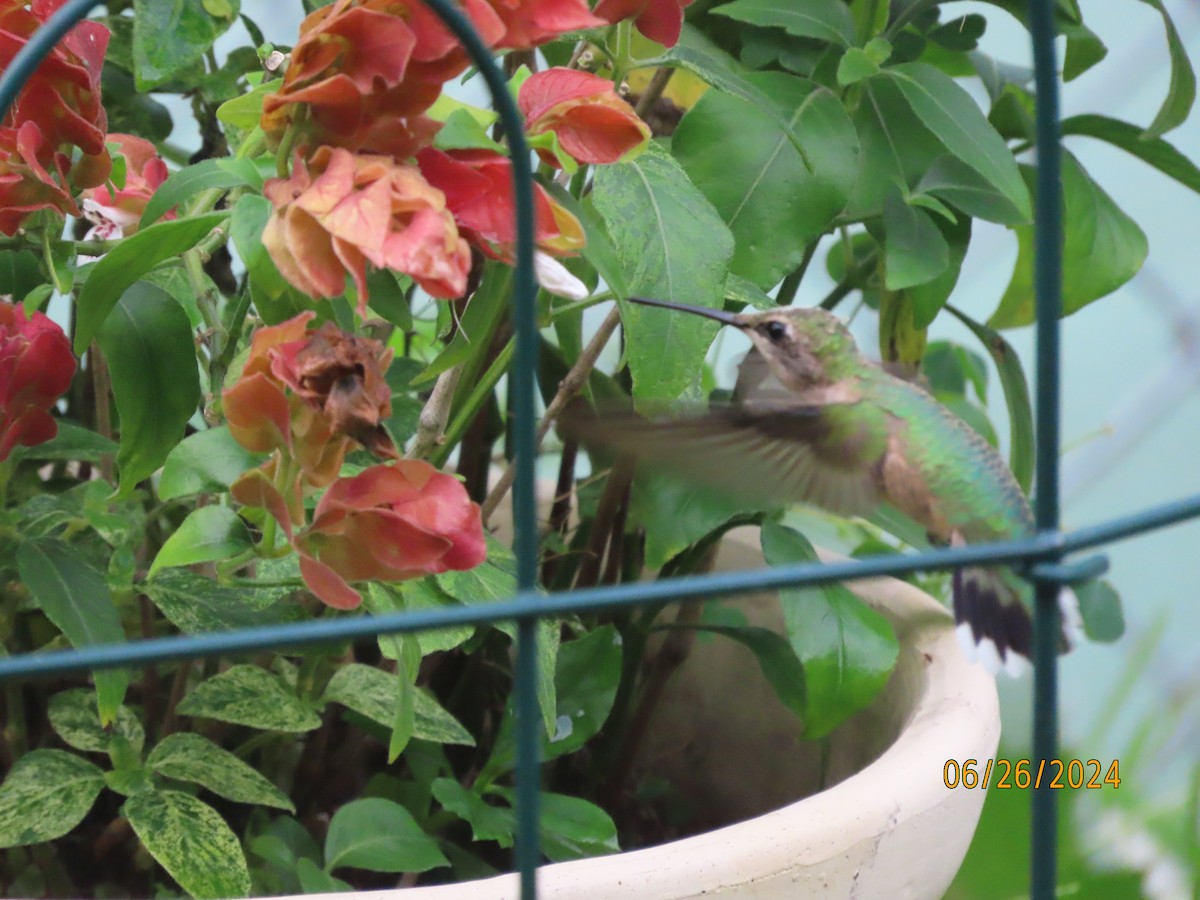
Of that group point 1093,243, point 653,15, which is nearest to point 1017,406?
point 1093,243

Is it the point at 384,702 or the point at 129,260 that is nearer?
the point at 129,260

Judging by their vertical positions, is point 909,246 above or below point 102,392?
above

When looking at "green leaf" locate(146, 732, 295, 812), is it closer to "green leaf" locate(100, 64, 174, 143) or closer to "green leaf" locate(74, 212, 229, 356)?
"green leaf" locate(74, 212, 229, 356)

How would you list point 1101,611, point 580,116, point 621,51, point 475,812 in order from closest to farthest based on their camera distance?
point 580,116 → point 621,51 → point 475,812 → point 1101,611

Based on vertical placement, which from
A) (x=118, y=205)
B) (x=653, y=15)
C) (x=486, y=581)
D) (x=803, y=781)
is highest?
(x=653, y=15)

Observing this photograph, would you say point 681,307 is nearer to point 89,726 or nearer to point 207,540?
point 207,540

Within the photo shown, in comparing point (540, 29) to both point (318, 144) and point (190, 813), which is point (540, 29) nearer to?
point (318, 144)

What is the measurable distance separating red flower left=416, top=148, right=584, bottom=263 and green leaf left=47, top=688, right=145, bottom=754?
0.29 meters

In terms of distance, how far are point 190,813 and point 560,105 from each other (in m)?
0.31

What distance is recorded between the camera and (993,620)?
569 millimetres

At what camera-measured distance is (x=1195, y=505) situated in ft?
1.02

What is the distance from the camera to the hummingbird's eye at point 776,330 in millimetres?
505

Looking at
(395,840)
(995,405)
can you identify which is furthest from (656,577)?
(995,405)

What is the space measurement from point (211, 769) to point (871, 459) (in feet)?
0.97
